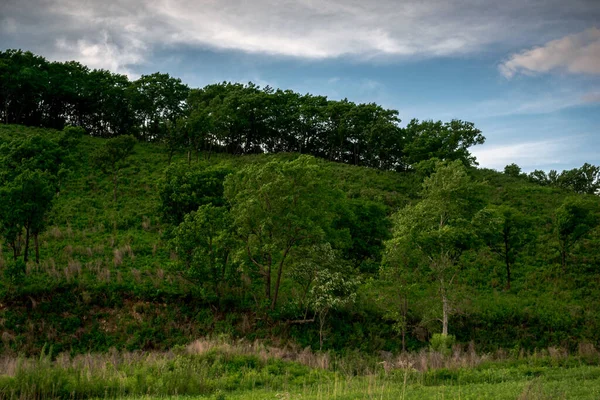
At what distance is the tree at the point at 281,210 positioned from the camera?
24.7m

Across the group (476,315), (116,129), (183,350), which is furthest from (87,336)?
(116,129)

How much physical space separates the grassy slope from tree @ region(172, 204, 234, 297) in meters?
2.84

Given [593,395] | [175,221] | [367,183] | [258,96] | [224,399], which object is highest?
[258,96]

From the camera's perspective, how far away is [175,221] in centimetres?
2939

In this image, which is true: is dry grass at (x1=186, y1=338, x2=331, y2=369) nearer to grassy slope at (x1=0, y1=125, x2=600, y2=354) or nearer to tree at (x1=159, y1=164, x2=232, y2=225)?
grassy slope at (x1=0, y1=125, x2=600, y2=354)

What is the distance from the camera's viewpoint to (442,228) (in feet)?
77.7

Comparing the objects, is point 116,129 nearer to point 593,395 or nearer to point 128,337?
point 128,337

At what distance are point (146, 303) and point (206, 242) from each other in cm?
541

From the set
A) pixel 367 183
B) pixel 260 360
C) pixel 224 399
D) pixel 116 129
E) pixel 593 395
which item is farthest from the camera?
pixel 116 129

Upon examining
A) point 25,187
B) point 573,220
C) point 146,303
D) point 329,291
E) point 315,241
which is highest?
point 25,187

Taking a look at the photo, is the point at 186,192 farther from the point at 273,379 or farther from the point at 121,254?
the point at 273,379

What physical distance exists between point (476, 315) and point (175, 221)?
22.2 m

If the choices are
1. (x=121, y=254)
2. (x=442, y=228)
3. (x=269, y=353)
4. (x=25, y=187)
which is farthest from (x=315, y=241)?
(x=25, y=187)

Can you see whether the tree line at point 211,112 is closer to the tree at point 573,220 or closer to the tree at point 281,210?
the tree at point 573,220
